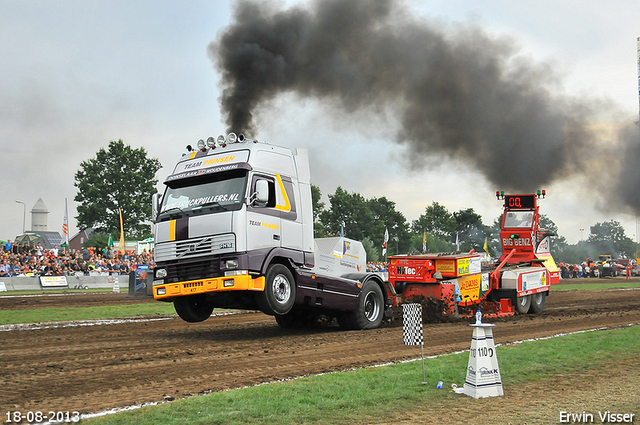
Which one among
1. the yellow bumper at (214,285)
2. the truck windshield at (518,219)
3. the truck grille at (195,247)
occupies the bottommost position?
the yellow bumper at (214,285)

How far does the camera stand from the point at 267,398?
6805 millimetres

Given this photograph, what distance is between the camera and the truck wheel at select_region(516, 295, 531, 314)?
18.3 meters

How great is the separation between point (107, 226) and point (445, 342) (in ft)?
242

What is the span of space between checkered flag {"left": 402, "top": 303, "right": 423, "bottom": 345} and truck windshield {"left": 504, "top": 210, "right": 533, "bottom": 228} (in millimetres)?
12919

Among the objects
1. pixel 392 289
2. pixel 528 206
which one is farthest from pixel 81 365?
pixel 528 206

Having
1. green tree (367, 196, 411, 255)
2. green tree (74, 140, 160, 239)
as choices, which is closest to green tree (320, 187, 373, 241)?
green tree (367, 196, 411, 255)

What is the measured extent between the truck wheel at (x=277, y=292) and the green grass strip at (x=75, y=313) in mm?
8112

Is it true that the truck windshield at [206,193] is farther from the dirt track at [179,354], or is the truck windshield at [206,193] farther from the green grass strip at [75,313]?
the green grass strip at [75,313]

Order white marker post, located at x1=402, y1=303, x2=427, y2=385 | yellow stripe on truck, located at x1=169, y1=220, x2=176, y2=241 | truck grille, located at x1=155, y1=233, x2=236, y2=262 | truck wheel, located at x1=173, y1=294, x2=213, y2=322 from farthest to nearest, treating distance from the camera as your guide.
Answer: truck wheel, located at x1=173, y1=294, x2=213, y2=322 → yellow stripe on truck, located at x1=169, y1=220, x2=176, y2=241 → truck grille, located at x1=155, y1=233, x2=236, y2=262 → white marker post, located at x1=402, y1=303, x2=427, y2=385

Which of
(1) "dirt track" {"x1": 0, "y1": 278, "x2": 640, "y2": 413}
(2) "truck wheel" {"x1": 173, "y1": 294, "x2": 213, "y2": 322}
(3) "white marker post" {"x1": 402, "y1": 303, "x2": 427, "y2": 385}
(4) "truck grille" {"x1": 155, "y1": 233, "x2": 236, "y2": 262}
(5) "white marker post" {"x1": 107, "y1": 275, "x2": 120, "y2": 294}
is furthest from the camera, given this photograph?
(5) "white marker post" {"x1": 107, "y1": 275, "x2": 120, "y2": 294}

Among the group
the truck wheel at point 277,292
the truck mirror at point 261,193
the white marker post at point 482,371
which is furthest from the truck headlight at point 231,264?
the white marker post at point 482,371

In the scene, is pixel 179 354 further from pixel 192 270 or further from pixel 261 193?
pixel 261 193

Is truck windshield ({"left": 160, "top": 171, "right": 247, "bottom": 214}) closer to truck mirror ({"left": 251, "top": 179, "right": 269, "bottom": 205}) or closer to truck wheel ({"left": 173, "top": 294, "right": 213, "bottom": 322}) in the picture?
truck mirror ({"left": 251, "top": 179, "right": 269, "bottom": 205})

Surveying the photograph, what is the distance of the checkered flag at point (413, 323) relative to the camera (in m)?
8.68
